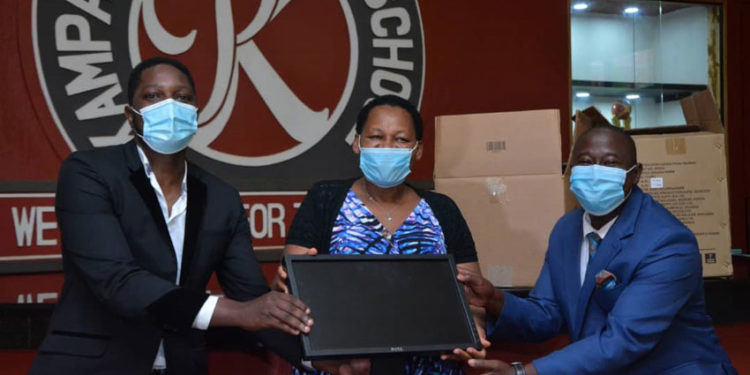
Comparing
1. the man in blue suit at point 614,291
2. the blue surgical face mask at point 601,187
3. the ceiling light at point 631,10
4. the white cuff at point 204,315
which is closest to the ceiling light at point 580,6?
the ceiling light at point 631,10

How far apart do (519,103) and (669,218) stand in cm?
285

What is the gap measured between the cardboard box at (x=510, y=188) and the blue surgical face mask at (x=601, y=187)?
2.54ft

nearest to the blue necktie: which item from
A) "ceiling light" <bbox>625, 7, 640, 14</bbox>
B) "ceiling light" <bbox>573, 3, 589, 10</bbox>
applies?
"ceiling light" <bbox>573, 3, 589, 10</bbox>

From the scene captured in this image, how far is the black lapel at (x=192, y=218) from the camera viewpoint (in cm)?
190

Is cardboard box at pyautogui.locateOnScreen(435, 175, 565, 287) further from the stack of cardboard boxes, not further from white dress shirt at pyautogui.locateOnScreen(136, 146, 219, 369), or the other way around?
white dress shirt at pyautogui.locateOnScreen(136, 146, 219, 369)

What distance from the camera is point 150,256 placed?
1.86 metres

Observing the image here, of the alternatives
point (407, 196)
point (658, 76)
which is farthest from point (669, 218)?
point (658, 76)

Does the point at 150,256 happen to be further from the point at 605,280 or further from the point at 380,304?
the point at 605,280

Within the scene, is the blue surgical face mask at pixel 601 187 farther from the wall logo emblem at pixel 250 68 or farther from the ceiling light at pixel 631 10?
the ceiling light at pixel 631 10

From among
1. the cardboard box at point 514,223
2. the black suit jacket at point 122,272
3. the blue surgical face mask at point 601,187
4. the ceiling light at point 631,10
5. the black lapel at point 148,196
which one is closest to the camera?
the black suit jacket at point 122,272

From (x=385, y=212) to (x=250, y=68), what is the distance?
2.13 metres

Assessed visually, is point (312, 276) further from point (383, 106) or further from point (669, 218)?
point (669, 218)

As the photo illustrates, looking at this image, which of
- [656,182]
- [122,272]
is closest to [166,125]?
[122,272]

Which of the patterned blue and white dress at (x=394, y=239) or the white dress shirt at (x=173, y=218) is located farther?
the patterned blue and white dress at (x=394, y=239)
